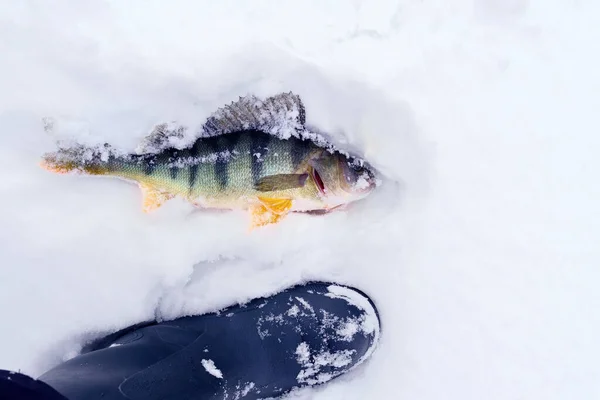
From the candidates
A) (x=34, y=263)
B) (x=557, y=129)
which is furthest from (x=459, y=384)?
(x=34, y=263)

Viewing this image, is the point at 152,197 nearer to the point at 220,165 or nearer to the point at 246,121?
the point at 220,165

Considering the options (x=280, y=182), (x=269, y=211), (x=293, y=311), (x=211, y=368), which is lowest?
(x=211, y=368)

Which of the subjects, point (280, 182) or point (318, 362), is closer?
point (280, 182)

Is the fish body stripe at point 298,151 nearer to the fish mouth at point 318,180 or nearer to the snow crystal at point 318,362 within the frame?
the fish mouth at point 318,180

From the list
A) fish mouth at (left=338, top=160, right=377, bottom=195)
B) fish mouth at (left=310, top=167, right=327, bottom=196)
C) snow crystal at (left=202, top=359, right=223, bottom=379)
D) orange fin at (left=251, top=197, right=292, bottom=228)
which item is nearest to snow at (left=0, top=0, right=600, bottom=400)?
fish mouth at (left=338, top=160, right=377, bottom=195)

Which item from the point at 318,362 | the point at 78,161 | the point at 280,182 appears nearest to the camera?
the point at 78,161

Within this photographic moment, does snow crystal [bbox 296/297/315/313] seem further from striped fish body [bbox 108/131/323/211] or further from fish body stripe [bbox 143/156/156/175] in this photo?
fish body stripe [bbox 143/156/156/175]

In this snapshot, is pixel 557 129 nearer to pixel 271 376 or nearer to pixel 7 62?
pixel 271 376

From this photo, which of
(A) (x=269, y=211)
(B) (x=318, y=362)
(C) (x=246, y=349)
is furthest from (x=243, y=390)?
(A) (x=269, y=211)
